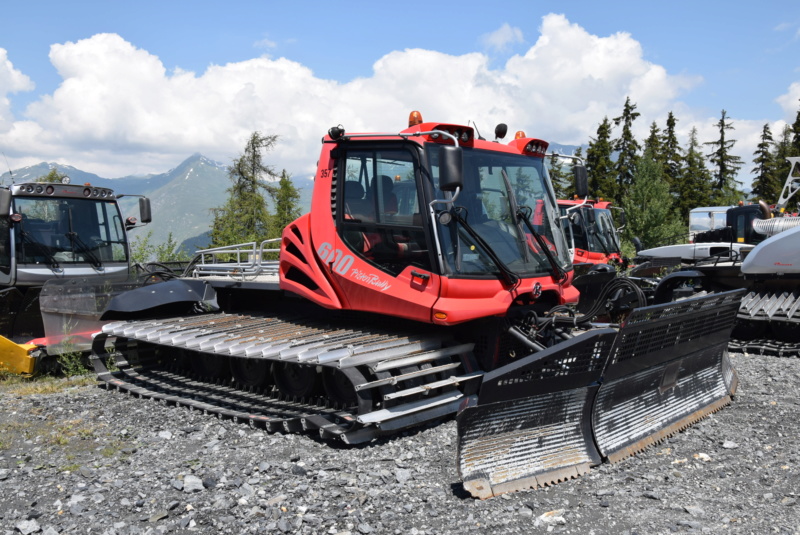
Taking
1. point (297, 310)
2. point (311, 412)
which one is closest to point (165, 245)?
point (297, 310)

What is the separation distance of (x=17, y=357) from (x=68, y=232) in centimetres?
240

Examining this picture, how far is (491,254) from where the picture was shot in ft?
20.1

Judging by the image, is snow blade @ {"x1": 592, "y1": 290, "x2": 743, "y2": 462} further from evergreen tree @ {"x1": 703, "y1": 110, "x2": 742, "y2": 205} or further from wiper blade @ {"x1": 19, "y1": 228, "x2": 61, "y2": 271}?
evergreen tree @ {"x1": 703, "y1": 110, "x2": 742, "y2": 205}

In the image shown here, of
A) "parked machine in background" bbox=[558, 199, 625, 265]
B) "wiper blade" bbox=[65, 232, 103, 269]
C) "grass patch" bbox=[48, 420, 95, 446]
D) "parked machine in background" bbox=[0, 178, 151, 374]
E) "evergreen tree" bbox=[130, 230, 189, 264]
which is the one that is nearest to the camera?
"grass patch" bbox=[48, 420, 95, 446]

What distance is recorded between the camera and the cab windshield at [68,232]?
10.0 meters

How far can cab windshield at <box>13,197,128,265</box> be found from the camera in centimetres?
1004

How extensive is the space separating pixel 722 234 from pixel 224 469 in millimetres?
16438

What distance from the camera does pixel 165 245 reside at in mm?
19812

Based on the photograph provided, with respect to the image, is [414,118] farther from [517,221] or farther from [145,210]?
[145,210]

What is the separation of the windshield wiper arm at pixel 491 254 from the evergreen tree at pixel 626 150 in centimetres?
3904

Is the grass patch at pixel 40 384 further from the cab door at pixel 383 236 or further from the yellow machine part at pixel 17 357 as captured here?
the cab door at pixel 383 236

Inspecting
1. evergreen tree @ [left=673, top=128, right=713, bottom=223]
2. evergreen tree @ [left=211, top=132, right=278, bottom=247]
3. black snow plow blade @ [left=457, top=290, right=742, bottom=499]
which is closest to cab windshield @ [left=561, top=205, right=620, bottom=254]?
black snow plow blade @ [left=457, top=290, right=742, bottom=499]

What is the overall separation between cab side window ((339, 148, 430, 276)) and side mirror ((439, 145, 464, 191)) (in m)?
0.61

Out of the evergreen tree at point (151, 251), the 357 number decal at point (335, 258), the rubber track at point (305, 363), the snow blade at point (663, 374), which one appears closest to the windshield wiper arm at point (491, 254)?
the rubber track at point (305, 363)
